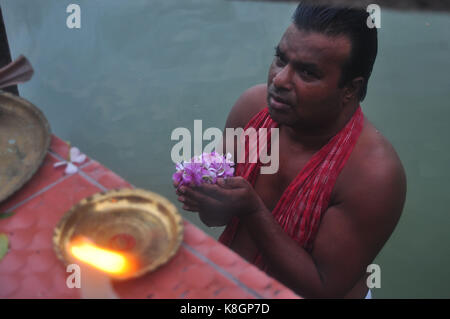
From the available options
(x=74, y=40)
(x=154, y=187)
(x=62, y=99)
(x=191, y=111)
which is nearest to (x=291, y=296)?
(x=154, y=187)

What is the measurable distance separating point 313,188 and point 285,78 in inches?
17.5

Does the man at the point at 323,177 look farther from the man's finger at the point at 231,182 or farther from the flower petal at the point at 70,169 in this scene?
the flower petal at the point at 70,169

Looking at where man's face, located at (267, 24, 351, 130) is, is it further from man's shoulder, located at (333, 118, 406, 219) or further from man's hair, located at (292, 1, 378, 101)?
man's shoulder, located at (333, 118, 406, 219)

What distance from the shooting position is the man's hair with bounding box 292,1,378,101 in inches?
53.6

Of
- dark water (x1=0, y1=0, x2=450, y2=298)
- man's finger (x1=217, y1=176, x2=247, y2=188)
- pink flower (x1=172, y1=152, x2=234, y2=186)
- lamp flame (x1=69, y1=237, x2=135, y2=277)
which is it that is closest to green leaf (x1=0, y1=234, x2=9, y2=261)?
lamp flame (x1=69, y1=237, x2=135, y2=277)

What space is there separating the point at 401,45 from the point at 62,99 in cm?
319

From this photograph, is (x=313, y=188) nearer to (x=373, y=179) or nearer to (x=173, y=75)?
(x=373, y=179)

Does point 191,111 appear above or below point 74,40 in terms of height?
below

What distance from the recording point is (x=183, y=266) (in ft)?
3.46

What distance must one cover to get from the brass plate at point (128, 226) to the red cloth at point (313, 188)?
659 mm

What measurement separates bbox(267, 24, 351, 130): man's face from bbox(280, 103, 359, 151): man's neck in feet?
0.20
